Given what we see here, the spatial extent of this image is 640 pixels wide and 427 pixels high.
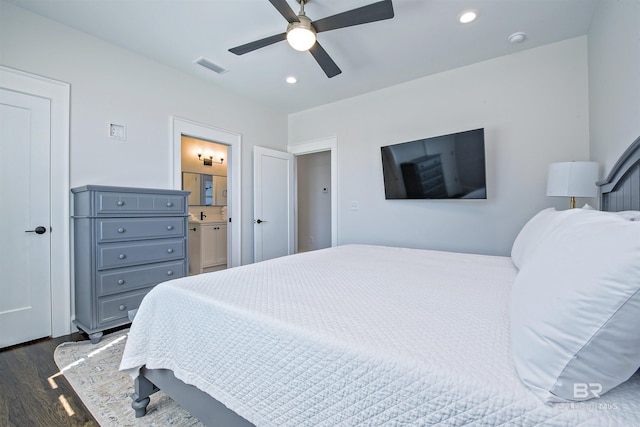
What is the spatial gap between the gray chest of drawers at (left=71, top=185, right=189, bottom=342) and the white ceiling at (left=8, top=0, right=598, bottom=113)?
4.75 feet

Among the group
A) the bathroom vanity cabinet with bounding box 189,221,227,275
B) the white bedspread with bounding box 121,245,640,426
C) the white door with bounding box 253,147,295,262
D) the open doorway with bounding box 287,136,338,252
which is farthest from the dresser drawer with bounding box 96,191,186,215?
the open doorway with bounding box 287,136,338,252

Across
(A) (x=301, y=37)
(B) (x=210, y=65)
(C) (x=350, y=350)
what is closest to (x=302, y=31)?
(A) (x=301, y=37)

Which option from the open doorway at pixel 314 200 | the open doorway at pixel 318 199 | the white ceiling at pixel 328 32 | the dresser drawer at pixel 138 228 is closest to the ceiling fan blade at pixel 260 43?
the white ceiling at pixel 328 32

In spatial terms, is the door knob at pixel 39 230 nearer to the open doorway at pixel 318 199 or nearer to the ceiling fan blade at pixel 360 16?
the ceiling fan blade at pixel 360 16

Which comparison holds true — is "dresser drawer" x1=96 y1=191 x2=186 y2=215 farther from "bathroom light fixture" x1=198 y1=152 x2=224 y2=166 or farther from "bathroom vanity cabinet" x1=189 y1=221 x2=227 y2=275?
"bathroom light fixture" x1=198 y1=152 x2=224 y2=166

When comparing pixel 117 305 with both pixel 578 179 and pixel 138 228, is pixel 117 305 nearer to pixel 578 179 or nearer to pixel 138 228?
pixel 138 228

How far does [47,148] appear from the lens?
2293mm

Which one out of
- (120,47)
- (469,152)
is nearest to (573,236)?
(469,152)

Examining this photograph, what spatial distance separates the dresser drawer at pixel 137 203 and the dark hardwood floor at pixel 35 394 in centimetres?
111

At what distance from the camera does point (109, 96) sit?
2641 millimetres

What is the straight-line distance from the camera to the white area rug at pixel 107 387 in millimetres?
1344

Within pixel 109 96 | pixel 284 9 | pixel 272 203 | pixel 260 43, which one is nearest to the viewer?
pixel 284 9

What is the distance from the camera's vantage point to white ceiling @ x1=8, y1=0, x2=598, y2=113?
7.00ft

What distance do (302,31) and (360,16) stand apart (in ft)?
Result: 1.36
